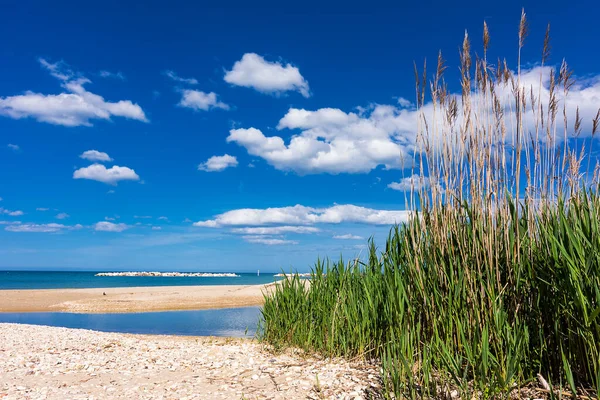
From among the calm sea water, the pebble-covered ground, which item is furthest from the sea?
the calm sea water

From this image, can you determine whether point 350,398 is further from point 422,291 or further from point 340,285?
point 340,285

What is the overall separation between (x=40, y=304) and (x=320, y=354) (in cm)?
2264

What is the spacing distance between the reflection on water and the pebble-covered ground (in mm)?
6053

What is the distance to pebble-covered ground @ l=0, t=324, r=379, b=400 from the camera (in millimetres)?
4473

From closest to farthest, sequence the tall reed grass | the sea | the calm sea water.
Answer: the tall reed grass → the sea → the calm sea water

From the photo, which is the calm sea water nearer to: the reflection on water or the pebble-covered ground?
the reflection on water

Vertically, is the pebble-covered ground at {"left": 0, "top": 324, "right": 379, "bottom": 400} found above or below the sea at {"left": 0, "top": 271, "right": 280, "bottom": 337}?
above

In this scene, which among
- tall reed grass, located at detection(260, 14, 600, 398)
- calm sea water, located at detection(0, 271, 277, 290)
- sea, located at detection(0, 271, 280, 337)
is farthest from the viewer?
calm sea water, located at detection(0, 271, 277, 290)

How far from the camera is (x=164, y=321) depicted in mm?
16438

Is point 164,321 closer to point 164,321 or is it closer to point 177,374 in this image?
point 164,321

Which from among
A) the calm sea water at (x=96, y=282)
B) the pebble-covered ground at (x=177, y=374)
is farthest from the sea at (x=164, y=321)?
the calm sea water at (x=96, y=282)

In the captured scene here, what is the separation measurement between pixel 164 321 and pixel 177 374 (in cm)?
1178

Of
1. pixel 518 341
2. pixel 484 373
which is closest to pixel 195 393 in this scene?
pixel 484 373

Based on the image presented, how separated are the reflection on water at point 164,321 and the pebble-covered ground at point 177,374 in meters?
6.05
